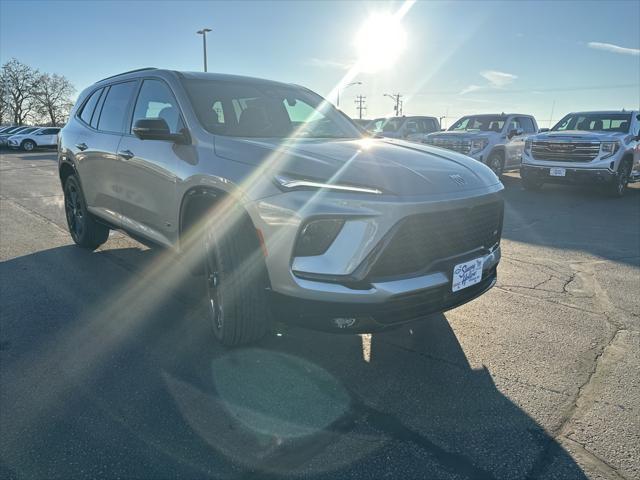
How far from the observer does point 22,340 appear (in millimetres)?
3246

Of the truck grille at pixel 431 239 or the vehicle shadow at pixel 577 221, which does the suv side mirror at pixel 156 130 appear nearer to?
the truck grille at pixel 431 239

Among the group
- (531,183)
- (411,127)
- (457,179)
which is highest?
(457,179)

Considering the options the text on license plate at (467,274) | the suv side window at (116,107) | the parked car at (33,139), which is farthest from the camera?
the parked car at (33,139)

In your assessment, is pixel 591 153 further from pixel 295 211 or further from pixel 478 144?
pixel 295 211

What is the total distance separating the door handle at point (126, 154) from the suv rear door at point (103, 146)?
0.13 meters

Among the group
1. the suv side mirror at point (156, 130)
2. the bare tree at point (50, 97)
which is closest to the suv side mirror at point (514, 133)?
the suv side mirror at point (156, 130)

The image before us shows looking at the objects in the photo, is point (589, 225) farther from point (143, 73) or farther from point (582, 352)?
point (143, 73)

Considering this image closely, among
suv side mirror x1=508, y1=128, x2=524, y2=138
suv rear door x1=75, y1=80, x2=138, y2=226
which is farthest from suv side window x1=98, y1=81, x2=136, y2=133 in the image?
suv side mirror x1=508, y1=128, x2=524, y2=138

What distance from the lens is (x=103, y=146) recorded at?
4.47m

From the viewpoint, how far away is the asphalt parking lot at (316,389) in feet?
6.93

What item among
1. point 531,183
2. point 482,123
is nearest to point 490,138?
point 482,123

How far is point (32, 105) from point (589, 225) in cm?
7532

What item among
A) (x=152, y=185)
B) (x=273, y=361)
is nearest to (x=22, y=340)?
(x=152, y=185)

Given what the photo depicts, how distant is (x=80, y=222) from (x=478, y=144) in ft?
32.7
